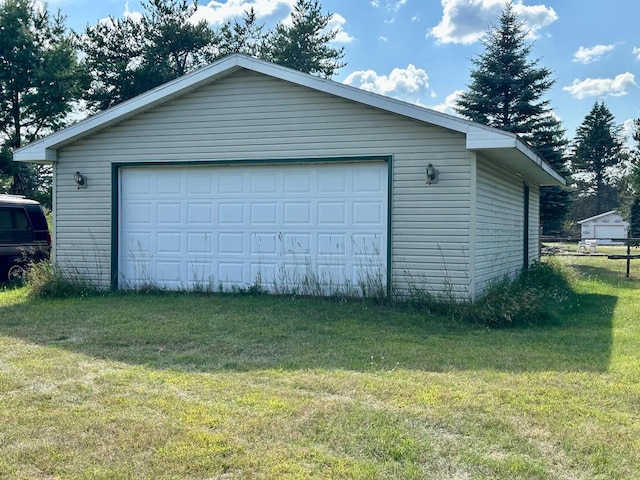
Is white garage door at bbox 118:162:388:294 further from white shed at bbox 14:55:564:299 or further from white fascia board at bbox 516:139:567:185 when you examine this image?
white fascia board at bbox 516:139:567:185

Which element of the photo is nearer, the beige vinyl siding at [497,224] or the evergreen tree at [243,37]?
the beige vinyl siding at [497,224]

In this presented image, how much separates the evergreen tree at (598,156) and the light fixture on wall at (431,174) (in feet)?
139

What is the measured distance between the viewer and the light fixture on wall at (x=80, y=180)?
1026 centimetres

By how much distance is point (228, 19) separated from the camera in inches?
1177

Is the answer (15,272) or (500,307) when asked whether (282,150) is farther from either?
(15,272)

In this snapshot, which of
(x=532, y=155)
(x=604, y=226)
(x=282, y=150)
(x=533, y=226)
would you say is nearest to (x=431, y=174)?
(x=532, y=155)

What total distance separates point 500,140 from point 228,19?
2513 cm

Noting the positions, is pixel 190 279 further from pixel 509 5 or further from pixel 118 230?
pixel 509 5

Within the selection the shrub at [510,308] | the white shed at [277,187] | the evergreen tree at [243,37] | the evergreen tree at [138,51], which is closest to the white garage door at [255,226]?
the white shed at [277,187]

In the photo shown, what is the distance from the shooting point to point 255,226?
9.69 m

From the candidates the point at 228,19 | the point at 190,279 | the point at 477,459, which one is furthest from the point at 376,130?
the point at 228,19

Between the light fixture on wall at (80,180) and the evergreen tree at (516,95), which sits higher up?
the evergreen tree at (516,95)

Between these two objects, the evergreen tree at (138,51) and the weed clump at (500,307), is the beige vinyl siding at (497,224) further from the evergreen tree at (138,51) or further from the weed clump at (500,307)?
the evergreen tree at (138,51)

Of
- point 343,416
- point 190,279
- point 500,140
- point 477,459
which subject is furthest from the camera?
point 190,279
